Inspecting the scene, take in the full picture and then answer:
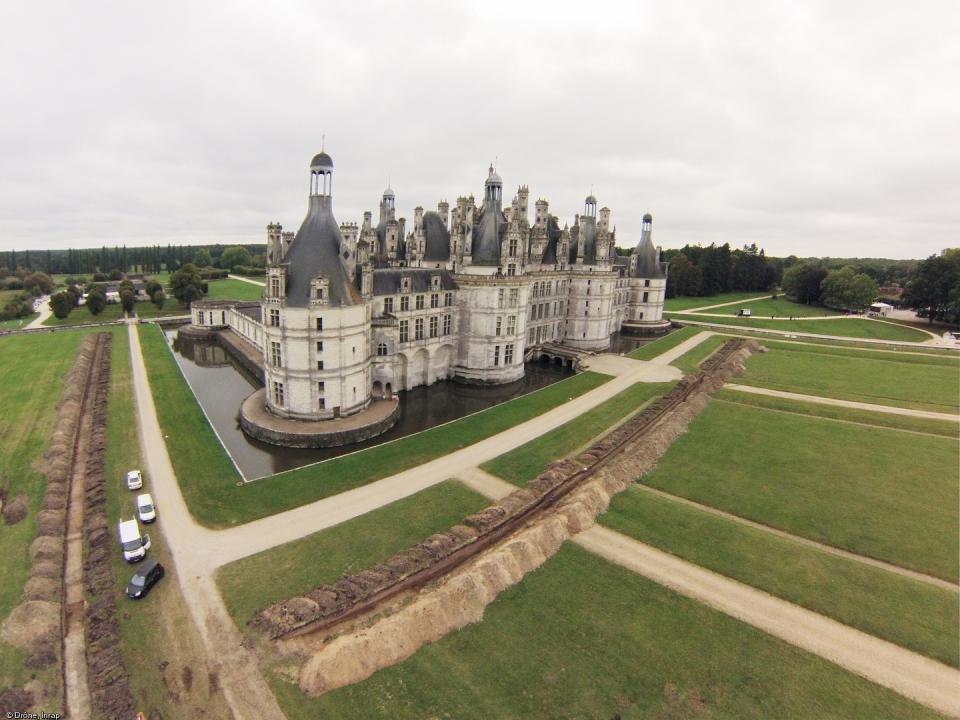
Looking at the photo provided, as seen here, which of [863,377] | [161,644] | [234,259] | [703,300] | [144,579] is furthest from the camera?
[234,259]

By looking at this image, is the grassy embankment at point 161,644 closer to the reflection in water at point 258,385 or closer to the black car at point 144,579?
the black car at point 144,579

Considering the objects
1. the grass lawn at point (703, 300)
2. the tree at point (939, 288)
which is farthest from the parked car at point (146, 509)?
the tree at point (939, 288)

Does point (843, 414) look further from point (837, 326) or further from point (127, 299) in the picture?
point (127, 299)

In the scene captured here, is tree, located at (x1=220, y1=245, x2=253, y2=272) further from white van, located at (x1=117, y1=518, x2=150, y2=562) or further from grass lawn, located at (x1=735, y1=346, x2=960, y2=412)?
grass lawn, located at (x1=735, y1=346, x2=960, y2=412)

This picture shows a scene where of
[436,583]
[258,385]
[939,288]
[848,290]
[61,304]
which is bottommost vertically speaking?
[436,583]

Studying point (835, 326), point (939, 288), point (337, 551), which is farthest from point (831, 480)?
point (939, 288)

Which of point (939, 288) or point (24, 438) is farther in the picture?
point (939, 288)

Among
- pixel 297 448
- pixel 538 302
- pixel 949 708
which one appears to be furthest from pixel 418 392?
pixel 949 708
